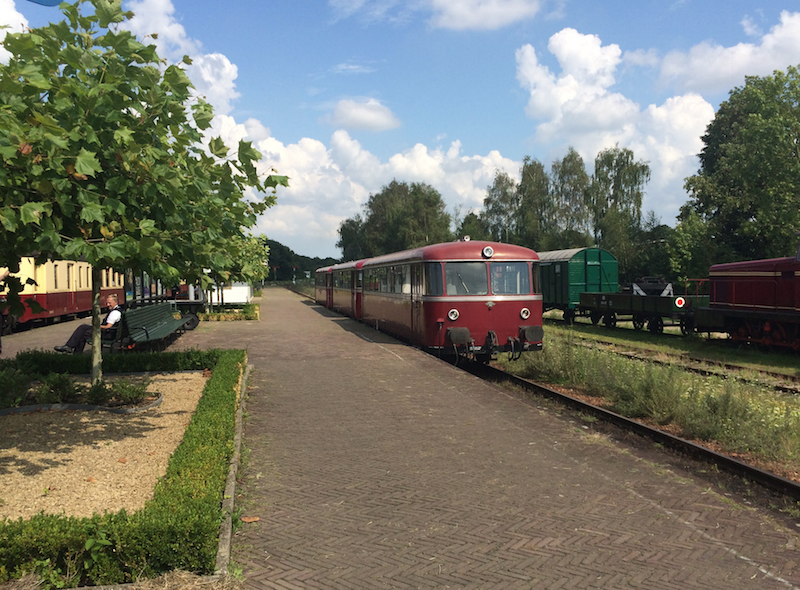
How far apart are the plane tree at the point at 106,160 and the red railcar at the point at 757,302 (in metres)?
14.5

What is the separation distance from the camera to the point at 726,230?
4722 centimetres

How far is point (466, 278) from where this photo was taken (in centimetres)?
1494

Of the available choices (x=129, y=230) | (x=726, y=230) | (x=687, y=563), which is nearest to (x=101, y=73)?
(x=129, y=230)

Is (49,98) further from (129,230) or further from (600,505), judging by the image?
(600,505)

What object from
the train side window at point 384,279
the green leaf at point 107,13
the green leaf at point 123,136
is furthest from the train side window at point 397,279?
the green leaf at point 123,136

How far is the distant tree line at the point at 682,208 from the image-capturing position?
31.1 meters

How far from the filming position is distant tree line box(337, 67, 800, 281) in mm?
31078

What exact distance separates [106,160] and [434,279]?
9.55m

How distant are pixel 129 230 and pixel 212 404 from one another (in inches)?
141

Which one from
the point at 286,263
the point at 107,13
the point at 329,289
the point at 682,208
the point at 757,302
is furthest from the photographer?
the point at 286,263

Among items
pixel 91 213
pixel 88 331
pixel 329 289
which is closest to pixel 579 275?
pixel 329 289

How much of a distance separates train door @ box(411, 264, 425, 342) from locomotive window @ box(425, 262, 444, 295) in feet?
1.23

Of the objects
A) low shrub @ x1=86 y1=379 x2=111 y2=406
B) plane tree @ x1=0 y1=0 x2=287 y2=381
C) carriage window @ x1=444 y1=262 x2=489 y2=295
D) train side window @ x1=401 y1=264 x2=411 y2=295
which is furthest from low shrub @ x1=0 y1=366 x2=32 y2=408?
train side window @ x1=401 y1=264 x2=411 y2=295

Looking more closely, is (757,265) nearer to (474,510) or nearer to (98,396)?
(474,510)
